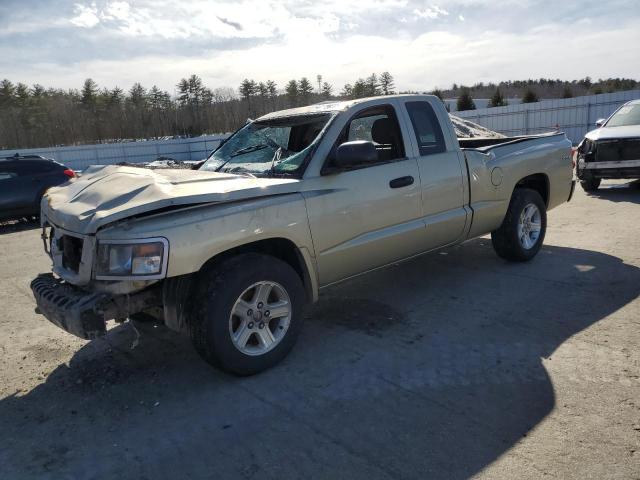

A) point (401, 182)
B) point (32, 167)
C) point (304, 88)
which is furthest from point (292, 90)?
point (401, 182)

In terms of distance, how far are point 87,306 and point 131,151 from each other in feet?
117

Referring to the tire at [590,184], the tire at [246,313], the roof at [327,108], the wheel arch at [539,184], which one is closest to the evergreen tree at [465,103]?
the tire at [590,184]

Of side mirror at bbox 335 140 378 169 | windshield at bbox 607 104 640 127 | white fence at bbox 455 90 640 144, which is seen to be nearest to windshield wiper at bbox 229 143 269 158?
side mirror at bbox 335 140 378 169

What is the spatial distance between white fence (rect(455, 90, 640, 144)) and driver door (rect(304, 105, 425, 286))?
2565cm

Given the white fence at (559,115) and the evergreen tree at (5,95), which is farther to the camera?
the evergreen tree at (5,95)

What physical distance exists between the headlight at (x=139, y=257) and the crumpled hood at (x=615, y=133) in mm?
10401

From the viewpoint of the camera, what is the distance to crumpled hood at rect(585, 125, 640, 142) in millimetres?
10440

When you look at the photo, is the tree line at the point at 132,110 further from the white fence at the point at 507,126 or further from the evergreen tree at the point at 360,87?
the white fence at the point at 507,126

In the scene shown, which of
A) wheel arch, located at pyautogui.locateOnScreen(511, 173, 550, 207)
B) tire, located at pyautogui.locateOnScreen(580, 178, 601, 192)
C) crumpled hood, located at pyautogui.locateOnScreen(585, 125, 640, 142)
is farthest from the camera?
tire, located at pyautogui.locateOnScreen(580, 178, 601, 192)

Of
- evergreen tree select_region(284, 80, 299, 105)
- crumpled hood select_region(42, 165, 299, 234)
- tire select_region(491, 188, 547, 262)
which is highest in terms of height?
evergreen tree select_region(284, 80, 299, 105)

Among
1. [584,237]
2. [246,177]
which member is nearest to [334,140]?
[246,177]

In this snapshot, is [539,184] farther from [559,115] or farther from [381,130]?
[559,115]

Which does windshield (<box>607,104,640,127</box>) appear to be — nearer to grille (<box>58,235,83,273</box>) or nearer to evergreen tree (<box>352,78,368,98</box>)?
grille (<box>58,235,83,273</box>)

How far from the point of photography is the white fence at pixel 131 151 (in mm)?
33562
